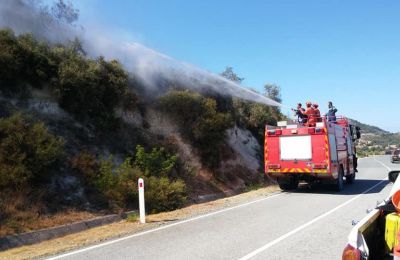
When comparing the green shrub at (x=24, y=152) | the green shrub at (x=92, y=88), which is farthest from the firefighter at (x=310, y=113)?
the green shrub at (x=24, y=152)

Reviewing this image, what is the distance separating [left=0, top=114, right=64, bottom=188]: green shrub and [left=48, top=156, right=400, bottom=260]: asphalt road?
3759mm

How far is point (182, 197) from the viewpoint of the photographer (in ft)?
48.2

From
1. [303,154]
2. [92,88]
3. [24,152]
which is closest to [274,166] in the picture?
[303,154]

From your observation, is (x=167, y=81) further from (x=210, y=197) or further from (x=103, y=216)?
(x=103, y=216)

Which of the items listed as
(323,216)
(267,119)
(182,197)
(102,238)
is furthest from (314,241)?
(267,119)

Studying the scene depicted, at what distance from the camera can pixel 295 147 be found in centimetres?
1673

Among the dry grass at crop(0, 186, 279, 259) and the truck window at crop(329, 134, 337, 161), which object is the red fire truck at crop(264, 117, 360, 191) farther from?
the dry grass at crop(0, 186, 279, 259)

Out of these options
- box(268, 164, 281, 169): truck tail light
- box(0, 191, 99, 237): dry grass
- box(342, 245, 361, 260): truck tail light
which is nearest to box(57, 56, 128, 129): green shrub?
box(0, 191, 99, 237): dry grass

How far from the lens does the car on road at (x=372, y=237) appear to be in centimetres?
373

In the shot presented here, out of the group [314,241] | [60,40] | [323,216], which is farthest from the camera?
[60,40]

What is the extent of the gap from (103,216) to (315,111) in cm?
968

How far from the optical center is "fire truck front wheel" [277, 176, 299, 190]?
17.6 metres

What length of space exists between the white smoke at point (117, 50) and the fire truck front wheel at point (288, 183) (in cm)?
312

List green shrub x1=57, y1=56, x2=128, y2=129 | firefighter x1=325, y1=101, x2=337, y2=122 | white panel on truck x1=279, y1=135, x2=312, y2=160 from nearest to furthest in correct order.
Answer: green shrub x1=57, y1=56, x2=128, y2=129, white panel on truck x1=279, y1=135, x2=312, y2=160, firefighter x1=325, y1=101, x2=337, y2=122
